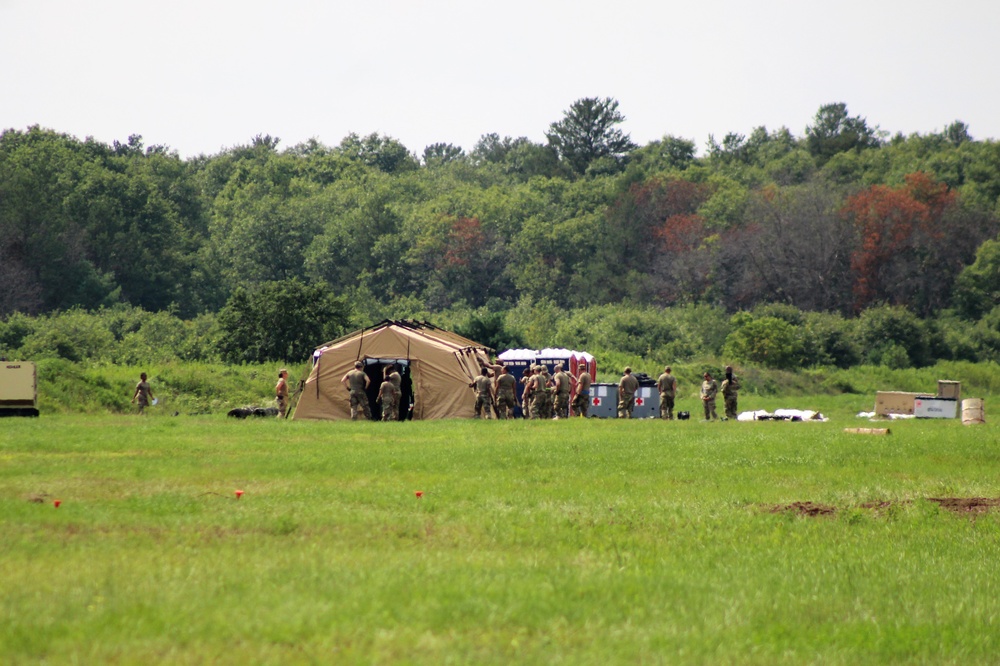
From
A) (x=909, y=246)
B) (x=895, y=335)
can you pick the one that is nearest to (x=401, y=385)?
(x=895, y=335)

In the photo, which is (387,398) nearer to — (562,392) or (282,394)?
(282,394)

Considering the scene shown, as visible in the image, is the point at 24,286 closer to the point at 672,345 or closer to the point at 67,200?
the point at 67,200

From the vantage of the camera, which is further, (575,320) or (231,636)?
(575,320)

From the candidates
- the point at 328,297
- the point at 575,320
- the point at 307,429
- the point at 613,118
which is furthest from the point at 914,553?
the point at 613,118

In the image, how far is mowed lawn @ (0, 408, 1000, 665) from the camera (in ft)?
27.2

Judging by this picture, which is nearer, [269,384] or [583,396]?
[583,396]

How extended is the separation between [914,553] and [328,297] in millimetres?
41180

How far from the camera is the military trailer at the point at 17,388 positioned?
30375mm

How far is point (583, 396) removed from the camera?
118ft

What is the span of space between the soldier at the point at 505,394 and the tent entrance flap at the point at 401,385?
7.98 ft

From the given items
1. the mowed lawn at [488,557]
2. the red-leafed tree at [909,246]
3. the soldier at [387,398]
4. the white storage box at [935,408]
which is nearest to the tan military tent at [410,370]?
the soldier at [387,398]

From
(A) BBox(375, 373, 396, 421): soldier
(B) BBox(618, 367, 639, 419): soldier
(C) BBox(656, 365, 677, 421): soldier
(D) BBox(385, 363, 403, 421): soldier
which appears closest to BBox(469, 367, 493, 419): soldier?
(D) BBox(385, 363, 403, 421): soldier

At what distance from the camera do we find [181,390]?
40094mm

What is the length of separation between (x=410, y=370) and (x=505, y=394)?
8.64 ft
